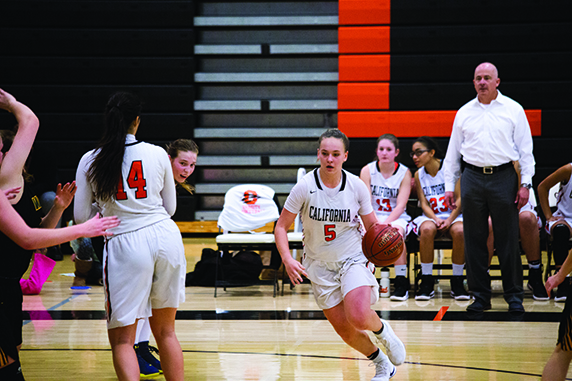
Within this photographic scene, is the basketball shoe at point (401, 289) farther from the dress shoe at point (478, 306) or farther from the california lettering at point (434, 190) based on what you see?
the california lettering at point (434, 190)

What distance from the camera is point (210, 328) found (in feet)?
14.2

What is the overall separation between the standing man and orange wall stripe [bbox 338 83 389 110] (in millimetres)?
3592

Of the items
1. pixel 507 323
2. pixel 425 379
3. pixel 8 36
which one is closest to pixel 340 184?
pixel 425 379

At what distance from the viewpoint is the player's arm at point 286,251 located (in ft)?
9.76

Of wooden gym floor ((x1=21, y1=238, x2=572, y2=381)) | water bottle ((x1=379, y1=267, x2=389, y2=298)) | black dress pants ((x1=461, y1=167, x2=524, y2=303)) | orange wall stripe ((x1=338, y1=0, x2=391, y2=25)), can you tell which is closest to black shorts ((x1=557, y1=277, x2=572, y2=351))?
wooden gym floor ((x1=21, y1=238, x2=572, y2=381))

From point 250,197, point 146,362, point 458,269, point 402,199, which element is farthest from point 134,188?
point 250,197

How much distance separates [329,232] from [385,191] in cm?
243

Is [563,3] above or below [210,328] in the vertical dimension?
above

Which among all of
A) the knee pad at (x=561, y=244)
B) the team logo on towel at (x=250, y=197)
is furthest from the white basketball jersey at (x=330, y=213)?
the team logo on towel at (x=250, y=197)

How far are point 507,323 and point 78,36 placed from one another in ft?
23.0

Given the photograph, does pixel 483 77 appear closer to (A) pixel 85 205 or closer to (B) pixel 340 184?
(B) pixel 340 184

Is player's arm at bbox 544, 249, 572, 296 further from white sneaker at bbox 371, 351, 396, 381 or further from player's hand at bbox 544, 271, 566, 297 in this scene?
white sneaker at bbox 371, 351, 396, 381

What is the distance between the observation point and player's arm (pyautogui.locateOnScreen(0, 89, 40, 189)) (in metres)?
2.23

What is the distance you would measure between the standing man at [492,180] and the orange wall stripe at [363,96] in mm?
3592
